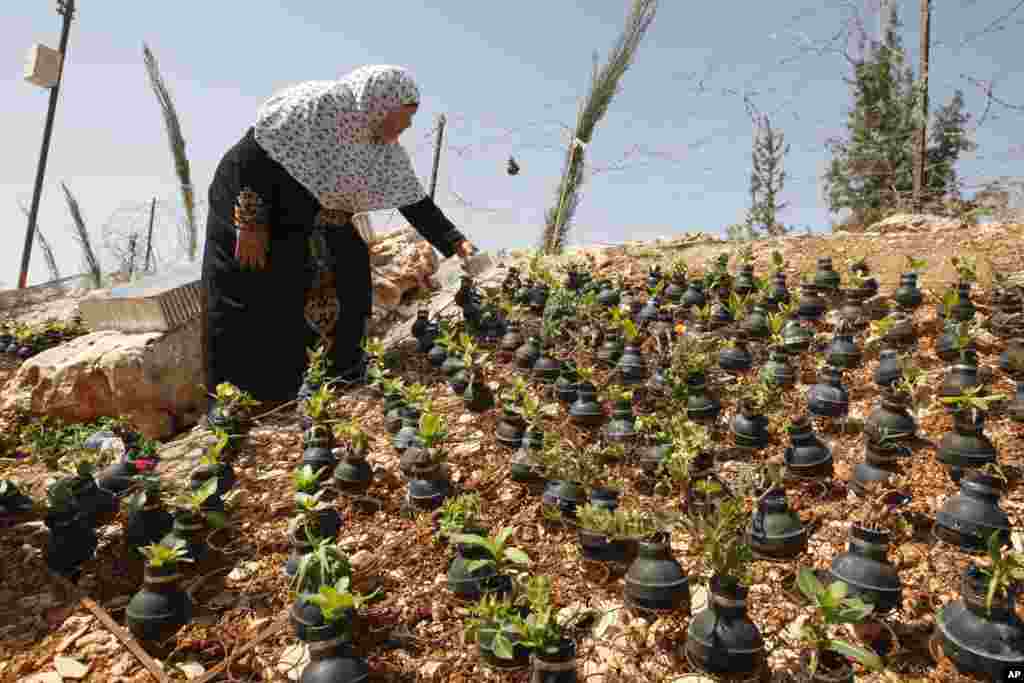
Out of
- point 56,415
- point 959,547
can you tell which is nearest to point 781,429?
point 959,547

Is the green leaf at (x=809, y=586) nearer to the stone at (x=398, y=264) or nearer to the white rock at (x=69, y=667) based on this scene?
the white rock at (x=69, y=667)

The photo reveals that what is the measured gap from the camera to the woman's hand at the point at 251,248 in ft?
12.2

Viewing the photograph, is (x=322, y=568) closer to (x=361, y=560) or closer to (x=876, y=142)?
(x=361, y=560)

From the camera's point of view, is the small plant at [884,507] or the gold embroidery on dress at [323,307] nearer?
the small plant at [884,507]

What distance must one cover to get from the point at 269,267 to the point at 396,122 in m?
1.11

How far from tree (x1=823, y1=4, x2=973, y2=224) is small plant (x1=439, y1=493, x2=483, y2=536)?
37.3 feet

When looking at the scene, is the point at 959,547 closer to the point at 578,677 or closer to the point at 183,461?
the point at 578,677

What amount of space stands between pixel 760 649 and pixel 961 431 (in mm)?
1277

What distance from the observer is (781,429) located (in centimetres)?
280

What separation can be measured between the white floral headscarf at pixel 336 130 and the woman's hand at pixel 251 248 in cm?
38

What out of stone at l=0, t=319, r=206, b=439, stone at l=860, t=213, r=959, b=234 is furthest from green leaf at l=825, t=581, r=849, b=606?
stone at l=860, t=213, r=959, b=234

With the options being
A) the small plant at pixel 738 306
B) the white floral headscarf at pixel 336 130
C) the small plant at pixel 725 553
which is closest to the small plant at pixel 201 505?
the small plant at pixel 725 553

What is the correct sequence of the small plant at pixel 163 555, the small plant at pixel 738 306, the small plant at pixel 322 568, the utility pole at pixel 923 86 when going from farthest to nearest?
the utility pole at pixel 923 86 → the small plant at pixel 738 306 → the small plant at pixel 163 555 → the small plant at pixel 322 568

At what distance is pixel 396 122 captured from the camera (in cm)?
376
